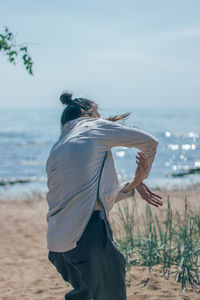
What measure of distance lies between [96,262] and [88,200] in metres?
0.33

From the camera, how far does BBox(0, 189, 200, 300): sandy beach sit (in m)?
4.12

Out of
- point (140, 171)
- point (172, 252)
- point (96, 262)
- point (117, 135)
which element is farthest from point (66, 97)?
point (172, 252)

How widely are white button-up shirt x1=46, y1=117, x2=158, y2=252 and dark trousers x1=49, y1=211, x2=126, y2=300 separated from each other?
0.16 feet

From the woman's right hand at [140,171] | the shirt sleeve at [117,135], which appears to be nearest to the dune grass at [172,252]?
the woman's right hand at [140,171]

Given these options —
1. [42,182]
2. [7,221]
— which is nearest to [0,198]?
[7,221]

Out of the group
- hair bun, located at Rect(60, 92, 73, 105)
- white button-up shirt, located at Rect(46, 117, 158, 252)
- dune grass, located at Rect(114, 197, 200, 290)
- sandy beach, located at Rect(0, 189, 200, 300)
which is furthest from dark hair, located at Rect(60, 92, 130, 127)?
sandy beach, located at Rect(0, 189, 200, 300)

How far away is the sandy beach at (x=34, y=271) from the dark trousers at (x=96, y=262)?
1.68m

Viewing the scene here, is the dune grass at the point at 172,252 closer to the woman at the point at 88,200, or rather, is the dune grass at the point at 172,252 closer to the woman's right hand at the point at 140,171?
the woman's right hand at the point at 140,171

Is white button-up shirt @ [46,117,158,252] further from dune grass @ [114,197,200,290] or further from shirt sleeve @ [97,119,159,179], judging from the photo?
dune grass @ [114,197,200,290]

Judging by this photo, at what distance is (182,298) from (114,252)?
1.80 m

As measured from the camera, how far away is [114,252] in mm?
Result: 2355

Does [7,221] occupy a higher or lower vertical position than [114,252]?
lower

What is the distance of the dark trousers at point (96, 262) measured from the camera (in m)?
2.32

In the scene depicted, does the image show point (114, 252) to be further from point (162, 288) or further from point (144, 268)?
point (144, 268)
